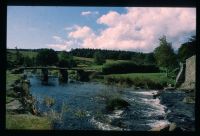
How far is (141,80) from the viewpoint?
704cm

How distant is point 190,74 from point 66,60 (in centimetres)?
167

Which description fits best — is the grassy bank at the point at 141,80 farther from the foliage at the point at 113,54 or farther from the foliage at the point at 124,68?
the foliage at the point at 113,54

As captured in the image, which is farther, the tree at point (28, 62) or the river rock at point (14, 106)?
the tree at point (28, 62)

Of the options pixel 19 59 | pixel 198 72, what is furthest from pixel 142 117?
pixel 19 59

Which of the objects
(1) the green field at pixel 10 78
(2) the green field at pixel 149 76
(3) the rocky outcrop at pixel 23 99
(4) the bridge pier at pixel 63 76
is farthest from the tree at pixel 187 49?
(1) the green field at pixel 10 78

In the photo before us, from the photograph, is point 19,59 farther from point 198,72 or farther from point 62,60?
point 198,72

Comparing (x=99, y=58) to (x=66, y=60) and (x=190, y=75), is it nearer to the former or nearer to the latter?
(x=66, y=60)

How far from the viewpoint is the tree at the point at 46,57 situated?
22.7ft

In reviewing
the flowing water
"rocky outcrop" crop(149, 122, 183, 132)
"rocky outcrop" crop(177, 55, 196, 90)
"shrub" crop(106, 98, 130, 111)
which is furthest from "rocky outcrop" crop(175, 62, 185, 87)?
"shrub" crop(106, 98, 130, 111)

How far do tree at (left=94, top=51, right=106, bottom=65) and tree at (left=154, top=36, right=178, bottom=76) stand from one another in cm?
72

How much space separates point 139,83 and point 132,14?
0.95 metres

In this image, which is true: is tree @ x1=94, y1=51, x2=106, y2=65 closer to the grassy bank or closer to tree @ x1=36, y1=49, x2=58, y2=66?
the grassy bank

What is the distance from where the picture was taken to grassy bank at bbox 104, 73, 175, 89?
7004 mm

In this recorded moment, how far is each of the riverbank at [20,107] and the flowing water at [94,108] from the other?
3.8 inches
